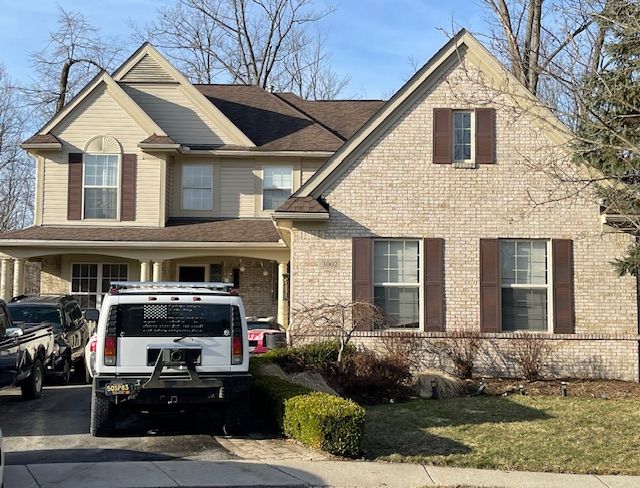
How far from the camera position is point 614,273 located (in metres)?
15.5

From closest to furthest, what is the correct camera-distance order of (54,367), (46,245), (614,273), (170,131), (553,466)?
(553,466), (54,367), (614,273), (46,245), (170,131)

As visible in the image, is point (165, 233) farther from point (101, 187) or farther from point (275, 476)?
point (275, 476)

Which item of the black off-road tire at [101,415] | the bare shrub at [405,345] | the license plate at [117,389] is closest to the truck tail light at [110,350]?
the license plate at [117,389]

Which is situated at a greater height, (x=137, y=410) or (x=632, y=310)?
(x=632, y=310)

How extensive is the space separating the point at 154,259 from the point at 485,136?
31.9 ft

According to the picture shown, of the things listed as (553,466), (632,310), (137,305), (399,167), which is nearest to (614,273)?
(632,310)

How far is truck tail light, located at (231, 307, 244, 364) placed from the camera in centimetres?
946

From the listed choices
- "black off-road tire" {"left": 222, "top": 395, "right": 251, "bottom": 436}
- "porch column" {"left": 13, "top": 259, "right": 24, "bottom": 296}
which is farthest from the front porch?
"black off-road tire" {"left": 222, "top": 395, "right": 251, "bottom": 436}

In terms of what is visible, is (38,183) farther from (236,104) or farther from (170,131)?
(236,104)

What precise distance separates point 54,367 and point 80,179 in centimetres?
818

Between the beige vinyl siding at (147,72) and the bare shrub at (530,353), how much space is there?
13185 millimetres

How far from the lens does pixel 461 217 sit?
1586 centimetres

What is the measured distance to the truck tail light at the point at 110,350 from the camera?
360 inches

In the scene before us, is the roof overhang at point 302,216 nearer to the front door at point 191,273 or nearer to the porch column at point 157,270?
the porch column at point 157,270
